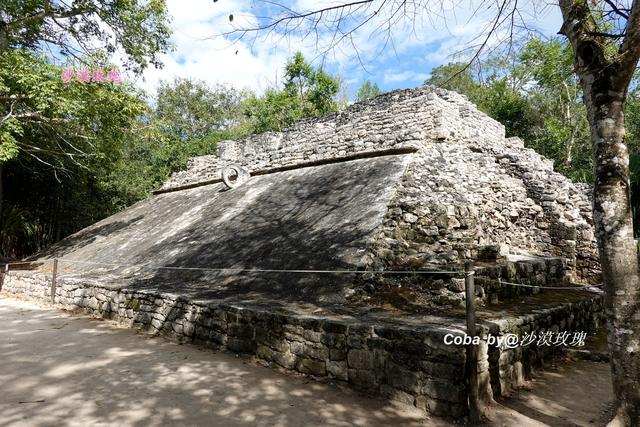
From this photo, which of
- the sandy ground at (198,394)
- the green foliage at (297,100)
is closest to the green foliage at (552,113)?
the green foliage at (297,100)

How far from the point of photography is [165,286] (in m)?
6.24

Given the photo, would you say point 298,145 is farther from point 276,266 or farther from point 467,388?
point 467,388

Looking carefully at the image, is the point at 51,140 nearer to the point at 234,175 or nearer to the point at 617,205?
the point at 234,175

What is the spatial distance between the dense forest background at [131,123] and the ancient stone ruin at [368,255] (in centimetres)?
183

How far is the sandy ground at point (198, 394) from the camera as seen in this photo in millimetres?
3086

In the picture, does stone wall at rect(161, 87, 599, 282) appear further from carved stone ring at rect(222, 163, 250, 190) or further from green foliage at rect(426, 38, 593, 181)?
green foliage at rect(426, 38, 593, 181)

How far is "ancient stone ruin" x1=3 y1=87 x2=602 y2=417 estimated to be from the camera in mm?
3646

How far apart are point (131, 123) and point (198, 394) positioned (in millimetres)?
9916

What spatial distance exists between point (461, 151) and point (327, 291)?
4.80 metres

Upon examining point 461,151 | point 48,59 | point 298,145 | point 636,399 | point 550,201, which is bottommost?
point 636,399

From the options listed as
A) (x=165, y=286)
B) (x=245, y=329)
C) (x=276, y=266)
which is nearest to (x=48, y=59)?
(x=165, y=286)

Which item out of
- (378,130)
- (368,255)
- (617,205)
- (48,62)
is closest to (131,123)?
(48,62)

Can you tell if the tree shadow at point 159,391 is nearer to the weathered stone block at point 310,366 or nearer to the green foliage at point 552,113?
the weathered stone block at point 310,366

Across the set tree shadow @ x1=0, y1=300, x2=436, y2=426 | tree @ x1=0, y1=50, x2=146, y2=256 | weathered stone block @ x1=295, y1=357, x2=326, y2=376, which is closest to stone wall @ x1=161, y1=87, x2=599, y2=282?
weathered stone block @ x1=295, y1=357, x2=326, y2=376
